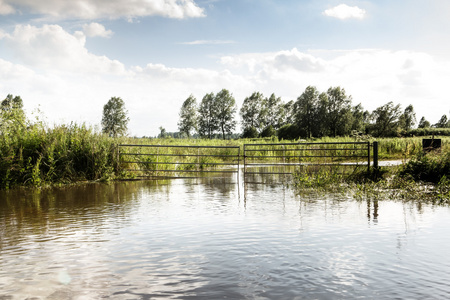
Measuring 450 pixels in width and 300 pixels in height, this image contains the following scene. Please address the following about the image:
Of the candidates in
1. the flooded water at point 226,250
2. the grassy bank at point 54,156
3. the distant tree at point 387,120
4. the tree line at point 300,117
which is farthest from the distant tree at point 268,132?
the flooded water at point 226,250

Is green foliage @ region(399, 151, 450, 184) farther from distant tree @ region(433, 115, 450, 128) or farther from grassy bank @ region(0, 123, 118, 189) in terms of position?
distant tree @ region(433, 115, 450, 128)

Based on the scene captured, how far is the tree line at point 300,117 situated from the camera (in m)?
56.0

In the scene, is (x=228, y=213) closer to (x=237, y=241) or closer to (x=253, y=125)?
(x=237, y=241)

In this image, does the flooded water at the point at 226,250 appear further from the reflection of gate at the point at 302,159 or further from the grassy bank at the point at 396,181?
the reflection of gate at the point at 302,159

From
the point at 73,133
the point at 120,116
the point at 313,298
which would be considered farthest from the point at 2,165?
the point at 120,116

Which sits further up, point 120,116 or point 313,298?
point 120,116

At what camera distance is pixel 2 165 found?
12.4 metres

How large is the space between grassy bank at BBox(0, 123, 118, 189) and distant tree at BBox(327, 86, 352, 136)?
54.5 m

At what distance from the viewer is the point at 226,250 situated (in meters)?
4.98

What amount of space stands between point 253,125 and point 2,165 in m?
70.0

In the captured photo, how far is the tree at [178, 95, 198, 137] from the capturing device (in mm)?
77750

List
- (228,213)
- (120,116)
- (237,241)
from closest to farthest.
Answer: (237,241) → (228,213) → (120,116)

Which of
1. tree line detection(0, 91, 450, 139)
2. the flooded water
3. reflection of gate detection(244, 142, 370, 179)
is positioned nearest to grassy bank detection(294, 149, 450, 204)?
reflection of gate detection(244, 142, 370, 179)

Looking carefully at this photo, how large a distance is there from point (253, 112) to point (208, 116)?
9813 mm
